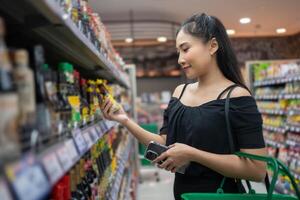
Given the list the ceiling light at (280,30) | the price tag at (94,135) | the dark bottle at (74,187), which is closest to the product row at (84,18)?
the price tag at (94,135)

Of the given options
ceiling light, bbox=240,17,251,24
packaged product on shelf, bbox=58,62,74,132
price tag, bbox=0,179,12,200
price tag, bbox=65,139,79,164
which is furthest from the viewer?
ceiling light, bbox=240,17,251,24

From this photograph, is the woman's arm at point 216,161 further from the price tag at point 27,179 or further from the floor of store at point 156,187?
the floor of store at point 156,187

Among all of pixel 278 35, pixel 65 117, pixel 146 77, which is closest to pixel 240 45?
pixel 278 35

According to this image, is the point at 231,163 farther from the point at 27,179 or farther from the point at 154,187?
the point at 154,187

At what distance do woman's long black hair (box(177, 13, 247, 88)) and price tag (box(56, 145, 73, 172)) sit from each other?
949mm

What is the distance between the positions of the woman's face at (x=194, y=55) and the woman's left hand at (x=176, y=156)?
0.38 m

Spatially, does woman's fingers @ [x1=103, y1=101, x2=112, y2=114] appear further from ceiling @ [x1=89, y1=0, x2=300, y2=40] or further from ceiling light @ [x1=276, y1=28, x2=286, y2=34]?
ceiling light @ [x1=276, y1=28, x2=286, y2=34]

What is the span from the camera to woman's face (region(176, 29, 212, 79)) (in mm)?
1639

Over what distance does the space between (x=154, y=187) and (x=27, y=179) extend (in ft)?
16.4

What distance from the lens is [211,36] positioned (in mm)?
1655

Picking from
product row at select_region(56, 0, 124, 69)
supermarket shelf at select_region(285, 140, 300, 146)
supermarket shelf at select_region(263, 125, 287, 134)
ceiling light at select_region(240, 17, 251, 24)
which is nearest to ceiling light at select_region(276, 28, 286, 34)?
ceiling light at select_region(240, 17, 251, 24)

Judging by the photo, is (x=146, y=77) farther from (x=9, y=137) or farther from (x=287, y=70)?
(x=9, y=137)

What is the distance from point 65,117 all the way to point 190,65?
0.74 m

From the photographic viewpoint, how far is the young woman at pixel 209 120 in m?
1.46
